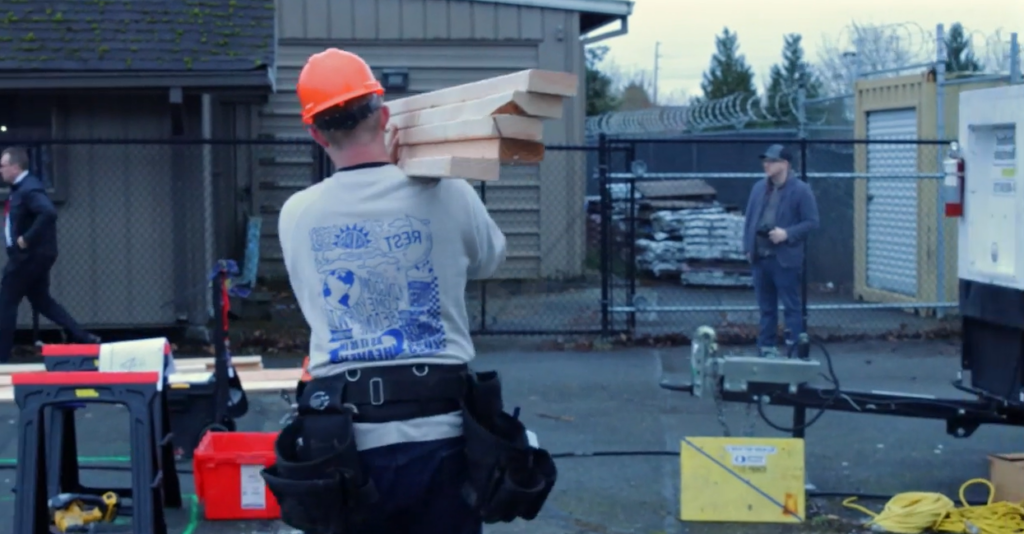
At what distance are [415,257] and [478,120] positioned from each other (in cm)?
40

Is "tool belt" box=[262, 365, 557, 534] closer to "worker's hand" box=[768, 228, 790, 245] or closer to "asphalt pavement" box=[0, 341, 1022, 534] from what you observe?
"asphalt pavement" box=[0, 341, 1022, 534]

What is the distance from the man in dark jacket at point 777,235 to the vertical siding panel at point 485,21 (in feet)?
19.6

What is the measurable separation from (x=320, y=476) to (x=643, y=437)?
5638mm

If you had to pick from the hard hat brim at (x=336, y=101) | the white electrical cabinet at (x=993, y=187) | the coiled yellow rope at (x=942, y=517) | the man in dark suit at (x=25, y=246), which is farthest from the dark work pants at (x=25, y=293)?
the hard hat brim at (x=336, y=101)

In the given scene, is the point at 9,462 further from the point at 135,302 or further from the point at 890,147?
the point at 890,147

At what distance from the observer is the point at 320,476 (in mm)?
3232

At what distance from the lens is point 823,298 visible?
15555mm

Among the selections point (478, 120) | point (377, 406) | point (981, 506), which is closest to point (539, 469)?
point (377, 406)

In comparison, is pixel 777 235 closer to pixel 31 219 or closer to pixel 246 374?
pixel 246 374

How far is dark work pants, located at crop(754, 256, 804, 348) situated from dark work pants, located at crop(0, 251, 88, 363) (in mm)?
5675

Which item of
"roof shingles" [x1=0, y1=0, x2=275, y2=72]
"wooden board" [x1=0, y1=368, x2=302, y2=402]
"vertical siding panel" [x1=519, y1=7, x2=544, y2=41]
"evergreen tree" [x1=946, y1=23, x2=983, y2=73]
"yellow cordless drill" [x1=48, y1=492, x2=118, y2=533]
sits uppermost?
"evergreen tree" [x1=946, y1=23, x2=983, y2=73]

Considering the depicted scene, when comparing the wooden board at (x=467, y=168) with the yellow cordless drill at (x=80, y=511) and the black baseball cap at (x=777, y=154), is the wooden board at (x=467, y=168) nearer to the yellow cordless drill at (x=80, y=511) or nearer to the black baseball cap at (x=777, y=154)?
the yellow cordless drill at (x=80, y=511)

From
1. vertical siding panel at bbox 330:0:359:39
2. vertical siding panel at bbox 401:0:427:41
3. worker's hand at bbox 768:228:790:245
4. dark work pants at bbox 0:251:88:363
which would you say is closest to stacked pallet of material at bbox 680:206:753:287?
vertical siding panel at bbox 401:0:427:41

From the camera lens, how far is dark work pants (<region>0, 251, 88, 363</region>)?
1066 centimetres
